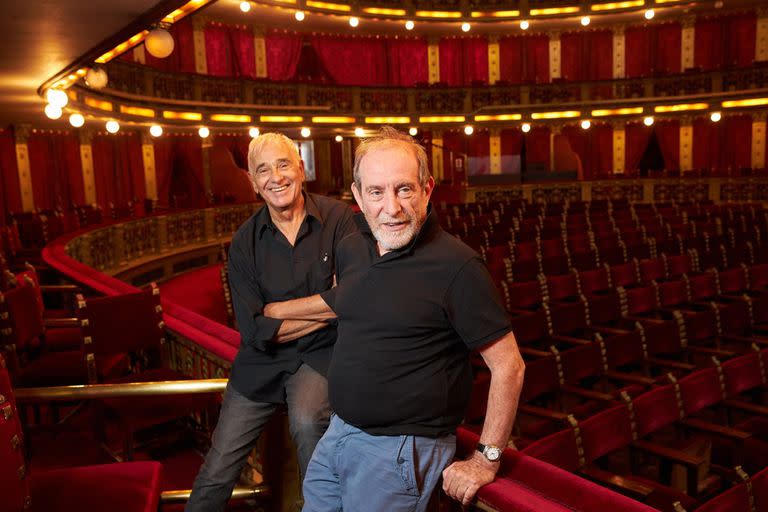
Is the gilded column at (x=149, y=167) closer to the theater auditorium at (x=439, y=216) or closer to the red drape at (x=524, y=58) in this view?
the theater auditorium at (x=439, y=216)

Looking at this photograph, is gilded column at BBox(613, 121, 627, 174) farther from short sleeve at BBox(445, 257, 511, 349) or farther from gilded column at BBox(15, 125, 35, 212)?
short sleeve at BBox(445, 257, 511, 349)

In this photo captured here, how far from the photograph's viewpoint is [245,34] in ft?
66.8

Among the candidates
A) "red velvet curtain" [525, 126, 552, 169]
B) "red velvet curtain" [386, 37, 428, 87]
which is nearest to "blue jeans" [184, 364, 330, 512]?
"red velvet curtain" [386, 37, 428, 87]

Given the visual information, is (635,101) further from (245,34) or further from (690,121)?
(245,34)

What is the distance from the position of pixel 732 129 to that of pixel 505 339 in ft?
77.1

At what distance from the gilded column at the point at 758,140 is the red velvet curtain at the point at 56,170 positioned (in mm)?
19338

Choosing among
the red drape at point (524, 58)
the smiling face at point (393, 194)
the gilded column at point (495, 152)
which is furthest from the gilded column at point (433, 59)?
the smiling face at point (393, 194)

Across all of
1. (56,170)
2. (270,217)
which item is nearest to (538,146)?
(56,170)

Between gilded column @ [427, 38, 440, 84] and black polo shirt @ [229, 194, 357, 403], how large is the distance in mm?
22002

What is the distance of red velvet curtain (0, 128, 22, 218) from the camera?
13.8 m

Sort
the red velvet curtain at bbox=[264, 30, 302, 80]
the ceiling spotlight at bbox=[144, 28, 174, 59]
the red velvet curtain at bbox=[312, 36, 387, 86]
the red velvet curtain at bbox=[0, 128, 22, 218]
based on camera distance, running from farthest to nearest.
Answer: the red velvet curtain at bbox=[312, 36, 387, 86] → the red velvet curtain at bbox=[264, 30, 302, 80] → the red velvet curtain at bbox=[0, 128, 22, 218] → the ceiling spotlight at bbox=[144, 28, 174, 59]

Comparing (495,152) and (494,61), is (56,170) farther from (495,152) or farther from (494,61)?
(494,61)

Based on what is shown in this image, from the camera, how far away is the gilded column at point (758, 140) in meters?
20.5

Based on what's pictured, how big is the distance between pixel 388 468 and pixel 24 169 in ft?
49.3
